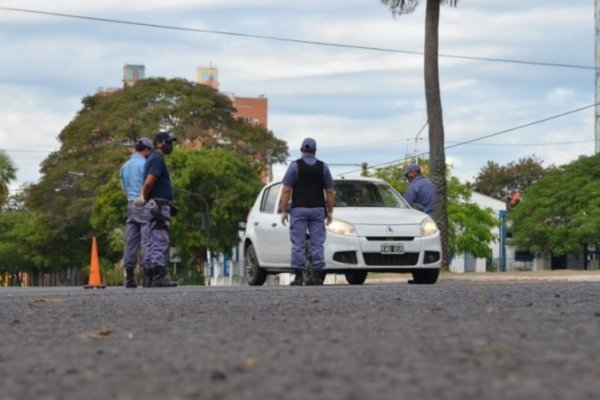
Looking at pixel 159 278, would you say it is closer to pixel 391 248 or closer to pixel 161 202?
pixel 161 202

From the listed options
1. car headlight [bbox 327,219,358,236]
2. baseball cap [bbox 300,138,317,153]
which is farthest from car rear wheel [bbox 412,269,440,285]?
baseball cap [bbox 300,138,317,153]

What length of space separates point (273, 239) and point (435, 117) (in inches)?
461

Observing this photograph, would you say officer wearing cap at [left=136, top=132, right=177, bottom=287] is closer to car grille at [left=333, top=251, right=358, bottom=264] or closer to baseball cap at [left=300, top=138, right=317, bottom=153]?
baseball cap at [left=300, top=138, right=317, bottom=153]

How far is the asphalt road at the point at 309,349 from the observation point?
16.4 ft

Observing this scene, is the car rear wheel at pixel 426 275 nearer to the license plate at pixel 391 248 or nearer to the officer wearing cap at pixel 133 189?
the license plate at pixel 391 248

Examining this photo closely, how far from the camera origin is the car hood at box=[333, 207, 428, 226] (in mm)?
17234

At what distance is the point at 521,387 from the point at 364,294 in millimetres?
7141

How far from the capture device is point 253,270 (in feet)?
60.7

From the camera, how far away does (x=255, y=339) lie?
721 cm

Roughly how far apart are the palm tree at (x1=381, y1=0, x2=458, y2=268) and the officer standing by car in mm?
12143

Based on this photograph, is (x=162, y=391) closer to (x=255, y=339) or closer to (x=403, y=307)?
(x=255, y=339)

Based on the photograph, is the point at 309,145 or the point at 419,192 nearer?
the point at 309,145

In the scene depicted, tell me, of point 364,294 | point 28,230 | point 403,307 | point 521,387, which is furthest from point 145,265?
point 28,230

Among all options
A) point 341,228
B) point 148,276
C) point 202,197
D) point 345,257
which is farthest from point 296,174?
point 202,197
